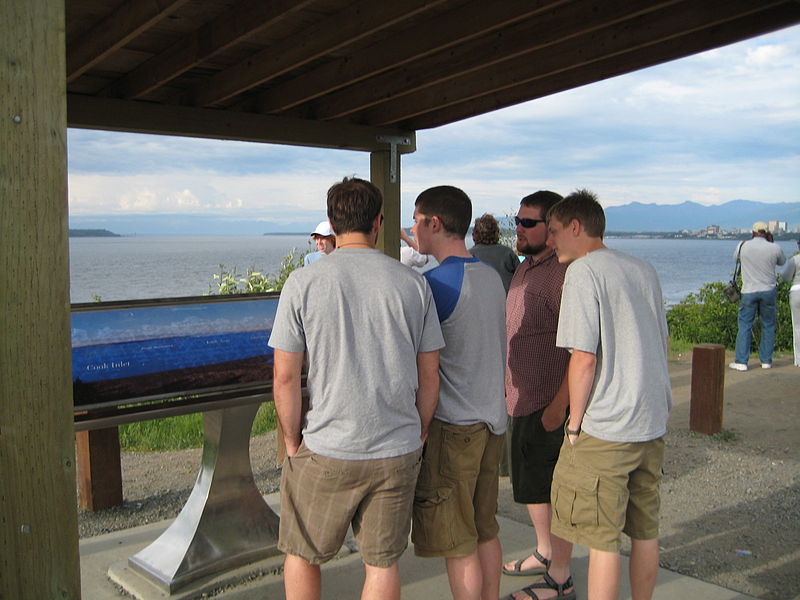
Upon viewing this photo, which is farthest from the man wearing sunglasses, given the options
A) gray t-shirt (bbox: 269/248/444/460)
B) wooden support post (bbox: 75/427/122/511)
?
wooden support post (bbox: 75/427/122/511)

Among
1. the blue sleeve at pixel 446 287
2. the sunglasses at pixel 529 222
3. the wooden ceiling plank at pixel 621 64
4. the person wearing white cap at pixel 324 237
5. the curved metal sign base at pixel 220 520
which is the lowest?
the curved metal sign base at pixel 220 520

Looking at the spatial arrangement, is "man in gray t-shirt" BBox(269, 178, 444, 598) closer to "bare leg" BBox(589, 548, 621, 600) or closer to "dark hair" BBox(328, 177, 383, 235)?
"dark hair" BBox(328, 177, 383, 235)

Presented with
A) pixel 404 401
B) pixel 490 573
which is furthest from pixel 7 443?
pixel 490 573

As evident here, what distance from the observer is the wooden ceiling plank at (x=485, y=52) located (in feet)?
11.2

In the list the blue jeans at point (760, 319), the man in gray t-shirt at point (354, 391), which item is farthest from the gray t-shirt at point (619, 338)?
the blue jeans at point (760, 319)

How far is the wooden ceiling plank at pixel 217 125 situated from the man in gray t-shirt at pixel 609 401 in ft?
10.1

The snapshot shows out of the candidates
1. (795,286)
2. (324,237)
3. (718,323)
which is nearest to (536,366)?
(324,237)

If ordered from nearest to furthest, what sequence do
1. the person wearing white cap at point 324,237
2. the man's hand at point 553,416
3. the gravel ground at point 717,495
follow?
the man's hand at point 553,416 < the gravel ground at point 717,495 < the person wearing white cap at point 324,237

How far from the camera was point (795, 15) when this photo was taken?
317 centimetres

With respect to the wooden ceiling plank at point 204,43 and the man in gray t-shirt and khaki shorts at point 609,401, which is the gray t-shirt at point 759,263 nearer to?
the man in gray t-shirt and khaki shorts at point 609,401

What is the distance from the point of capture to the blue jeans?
356 inches

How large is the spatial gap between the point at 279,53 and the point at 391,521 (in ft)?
9.05

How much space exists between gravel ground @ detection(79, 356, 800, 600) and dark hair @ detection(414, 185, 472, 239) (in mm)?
2279

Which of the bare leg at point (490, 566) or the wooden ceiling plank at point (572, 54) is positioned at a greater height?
the wooden ceiling plank at point (572, 54)
